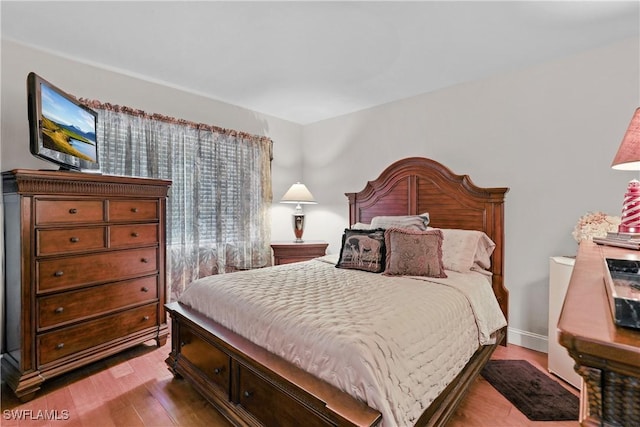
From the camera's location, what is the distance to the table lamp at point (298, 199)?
401 centimetres

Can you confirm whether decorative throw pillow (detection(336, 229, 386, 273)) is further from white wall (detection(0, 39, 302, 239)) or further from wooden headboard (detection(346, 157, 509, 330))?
white wall (detection(0, 39, 302, 239))

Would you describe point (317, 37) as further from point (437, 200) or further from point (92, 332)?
point (92, 332)

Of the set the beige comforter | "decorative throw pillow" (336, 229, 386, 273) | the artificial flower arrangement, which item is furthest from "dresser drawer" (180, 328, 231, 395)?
the artificial flower arrangement

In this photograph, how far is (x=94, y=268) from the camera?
7.59 ft

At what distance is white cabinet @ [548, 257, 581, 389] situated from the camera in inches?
85.8

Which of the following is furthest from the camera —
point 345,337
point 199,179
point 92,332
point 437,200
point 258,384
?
point 199,179

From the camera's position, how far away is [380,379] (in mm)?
1212

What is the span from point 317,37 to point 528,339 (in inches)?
121

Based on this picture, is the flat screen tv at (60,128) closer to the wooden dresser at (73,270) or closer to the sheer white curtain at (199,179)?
the wooden dresser at (73,270)

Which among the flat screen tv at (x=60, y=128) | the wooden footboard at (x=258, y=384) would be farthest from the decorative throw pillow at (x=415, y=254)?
the flat screen tv at (x=60, y=128)

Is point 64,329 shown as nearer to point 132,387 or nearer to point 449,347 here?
point 132,387

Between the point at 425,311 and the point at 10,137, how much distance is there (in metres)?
3.21

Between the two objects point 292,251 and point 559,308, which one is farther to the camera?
point 292,251

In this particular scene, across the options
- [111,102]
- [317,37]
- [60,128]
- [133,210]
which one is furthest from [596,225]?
[111,102]
